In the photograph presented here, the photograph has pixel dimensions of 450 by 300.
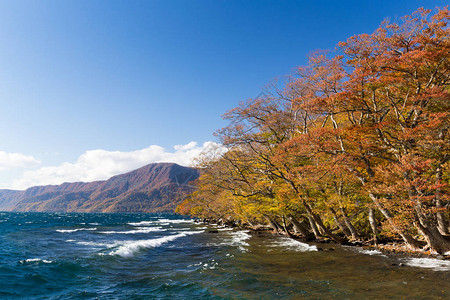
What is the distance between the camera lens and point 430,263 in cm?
1364

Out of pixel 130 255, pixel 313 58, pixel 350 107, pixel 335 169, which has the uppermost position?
pixel 313 58

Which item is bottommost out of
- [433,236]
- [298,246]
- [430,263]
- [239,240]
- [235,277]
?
[239,240]

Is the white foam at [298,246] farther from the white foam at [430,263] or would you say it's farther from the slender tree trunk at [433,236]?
the slender tree trunk at [433,236]

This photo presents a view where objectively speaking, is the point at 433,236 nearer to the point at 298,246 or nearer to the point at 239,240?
the point at 298,246

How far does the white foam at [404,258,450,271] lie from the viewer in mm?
12606

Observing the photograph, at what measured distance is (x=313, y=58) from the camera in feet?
69.7

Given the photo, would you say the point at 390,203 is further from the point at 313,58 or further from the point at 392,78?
the point at 313,58

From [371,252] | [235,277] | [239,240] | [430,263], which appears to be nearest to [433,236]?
[430,263]

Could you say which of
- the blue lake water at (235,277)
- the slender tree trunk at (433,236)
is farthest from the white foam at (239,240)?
the slender tree trunk at (433,236)

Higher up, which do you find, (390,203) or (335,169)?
(335,169)

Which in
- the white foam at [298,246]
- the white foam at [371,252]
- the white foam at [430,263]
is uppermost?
the white foam at [430,263]

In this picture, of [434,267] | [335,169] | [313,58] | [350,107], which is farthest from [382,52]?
[434,267]

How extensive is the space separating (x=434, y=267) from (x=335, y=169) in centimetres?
682

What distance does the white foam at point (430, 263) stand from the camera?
12.6 m
